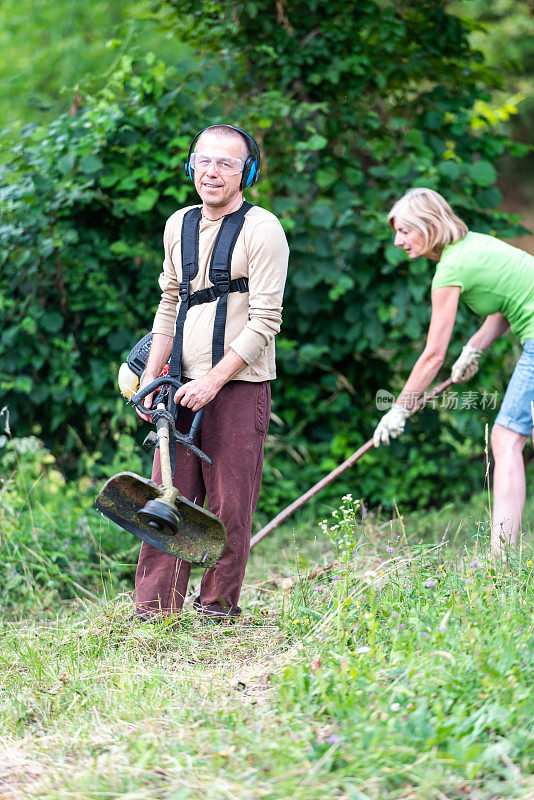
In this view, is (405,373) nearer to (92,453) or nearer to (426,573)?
(92,453)

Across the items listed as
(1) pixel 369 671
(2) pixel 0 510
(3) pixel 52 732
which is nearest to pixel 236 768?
(1) pixel 369 671

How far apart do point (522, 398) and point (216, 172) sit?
171 cm

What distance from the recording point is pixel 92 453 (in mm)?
5656

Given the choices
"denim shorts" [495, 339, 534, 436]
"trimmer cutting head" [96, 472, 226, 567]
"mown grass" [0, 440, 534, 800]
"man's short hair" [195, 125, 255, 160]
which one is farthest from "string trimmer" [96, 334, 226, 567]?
"denim shorts" [495, 339, 534, 436]

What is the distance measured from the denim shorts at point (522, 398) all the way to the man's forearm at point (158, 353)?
5.10 feet

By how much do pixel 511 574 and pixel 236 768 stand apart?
136 cm

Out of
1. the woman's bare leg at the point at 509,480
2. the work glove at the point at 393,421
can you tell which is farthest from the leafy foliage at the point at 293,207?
the woman's bare leg at the point at 509,480

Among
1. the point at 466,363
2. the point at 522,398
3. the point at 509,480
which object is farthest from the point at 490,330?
the point at 509,480

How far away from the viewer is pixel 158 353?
350 centimetres

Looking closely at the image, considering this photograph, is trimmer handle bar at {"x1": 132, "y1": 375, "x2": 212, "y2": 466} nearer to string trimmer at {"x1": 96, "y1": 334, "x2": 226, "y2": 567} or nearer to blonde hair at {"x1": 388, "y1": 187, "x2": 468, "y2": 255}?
string trimmer at {"x1": 96, "y1": 334, "x2": 226, "y2": 567}

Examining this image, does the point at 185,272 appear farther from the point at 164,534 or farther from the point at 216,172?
the point at 164,534

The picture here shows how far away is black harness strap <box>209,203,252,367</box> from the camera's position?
10.4 ft

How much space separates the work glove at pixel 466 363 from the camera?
4336mm

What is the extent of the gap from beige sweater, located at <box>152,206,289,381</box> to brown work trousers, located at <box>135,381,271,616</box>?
14cm
